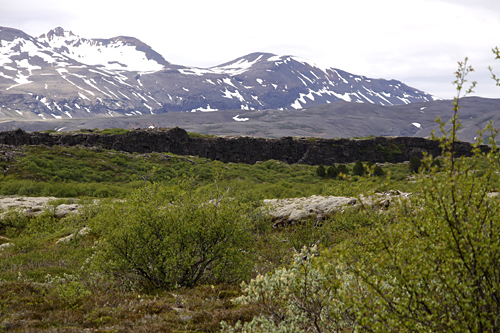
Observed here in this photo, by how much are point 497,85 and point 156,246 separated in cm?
896

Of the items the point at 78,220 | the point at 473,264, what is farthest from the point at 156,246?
the point at 78,220

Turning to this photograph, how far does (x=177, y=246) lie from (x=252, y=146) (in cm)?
6109

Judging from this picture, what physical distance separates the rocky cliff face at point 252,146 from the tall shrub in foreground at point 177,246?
52.0m

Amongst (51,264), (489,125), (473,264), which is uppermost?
(489,125)

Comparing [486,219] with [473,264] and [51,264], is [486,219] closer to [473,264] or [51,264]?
[473,264]

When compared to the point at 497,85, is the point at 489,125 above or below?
below

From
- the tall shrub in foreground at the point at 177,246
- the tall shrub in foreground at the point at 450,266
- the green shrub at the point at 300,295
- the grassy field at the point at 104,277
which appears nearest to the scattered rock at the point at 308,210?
the grassy field at the point at 104,277

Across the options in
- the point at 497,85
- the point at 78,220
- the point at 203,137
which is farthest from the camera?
the point at 203,137

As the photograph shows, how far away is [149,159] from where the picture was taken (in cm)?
4944

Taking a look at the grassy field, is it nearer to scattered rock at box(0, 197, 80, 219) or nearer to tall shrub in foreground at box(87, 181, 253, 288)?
tall shrub in foreground at box(87, 181, 253, 288)

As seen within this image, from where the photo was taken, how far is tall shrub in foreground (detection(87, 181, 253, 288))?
32.1 feet

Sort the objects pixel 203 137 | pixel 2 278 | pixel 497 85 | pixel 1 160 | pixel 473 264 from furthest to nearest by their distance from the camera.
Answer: pixel 203 137
pixel 1 160
pixel 2 278
pixel 497 85
pixel 473 264

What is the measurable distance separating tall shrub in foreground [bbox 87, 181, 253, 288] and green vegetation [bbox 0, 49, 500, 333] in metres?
0.04

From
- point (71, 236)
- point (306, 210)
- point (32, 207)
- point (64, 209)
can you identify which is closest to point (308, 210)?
point (306, 210)
